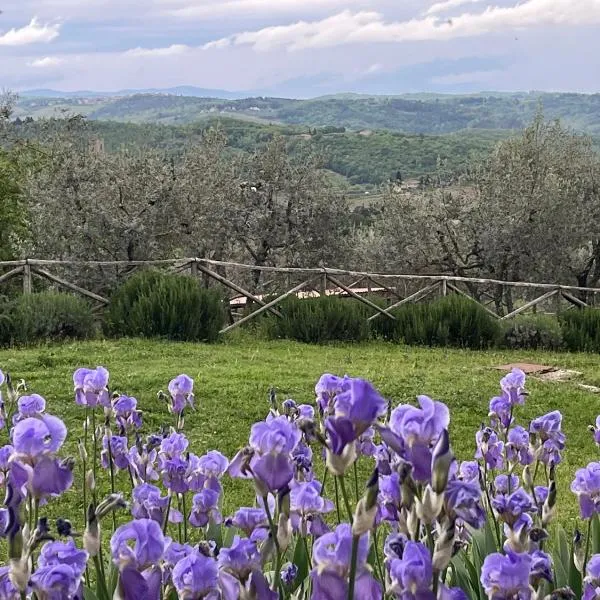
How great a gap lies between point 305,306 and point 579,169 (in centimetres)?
1320

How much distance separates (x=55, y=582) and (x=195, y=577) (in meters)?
0.21

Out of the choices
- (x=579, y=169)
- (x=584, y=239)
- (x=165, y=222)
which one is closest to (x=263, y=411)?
(x=165, y=222)

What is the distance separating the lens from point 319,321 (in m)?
11.7

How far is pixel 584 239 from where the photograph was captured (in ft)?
68.8

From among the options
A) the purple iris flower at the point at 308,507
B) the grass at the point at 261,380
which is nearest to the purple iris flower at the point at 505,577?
the purple iris flower at the point at 308,507

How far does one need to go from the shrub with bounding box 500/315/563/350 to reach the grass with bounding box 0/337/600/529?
0.72 m

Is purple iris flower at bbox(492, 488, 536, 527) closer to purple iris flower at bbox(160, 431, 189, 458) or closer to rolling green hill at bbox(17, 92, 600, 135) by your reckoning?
purple iris flower at bbox(160, 431, 189, 458)

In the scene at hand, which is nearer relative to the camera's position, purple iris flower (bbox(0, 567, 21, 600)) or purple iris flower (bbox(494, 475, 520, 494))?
purple iris flower (bbox(0, 567, 21, 600))

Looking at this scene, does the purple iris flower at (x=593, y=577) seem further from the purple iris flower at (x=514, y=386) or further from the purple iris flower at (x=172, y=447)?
the purple iris flower at (x=514, y=386)

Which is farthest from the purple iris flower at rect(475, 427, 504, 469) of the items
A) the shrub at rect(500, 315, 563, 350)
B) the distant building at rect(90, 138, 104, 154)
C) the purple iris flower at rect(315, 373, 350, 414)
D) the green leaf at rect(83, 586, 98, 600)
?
the distant building at rect(90, 138, 104, 154)

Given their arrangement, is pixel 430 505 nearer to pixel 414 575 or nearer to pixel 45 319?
pixel 414 575

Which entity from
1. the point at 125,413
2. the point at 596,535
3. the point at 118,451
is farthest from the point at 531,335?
the point at 118,451

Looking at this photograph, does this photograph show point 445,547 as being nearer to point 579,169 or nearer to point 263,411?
point 263,411

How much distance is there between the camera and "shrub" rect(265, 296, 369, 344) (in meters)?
11.7
